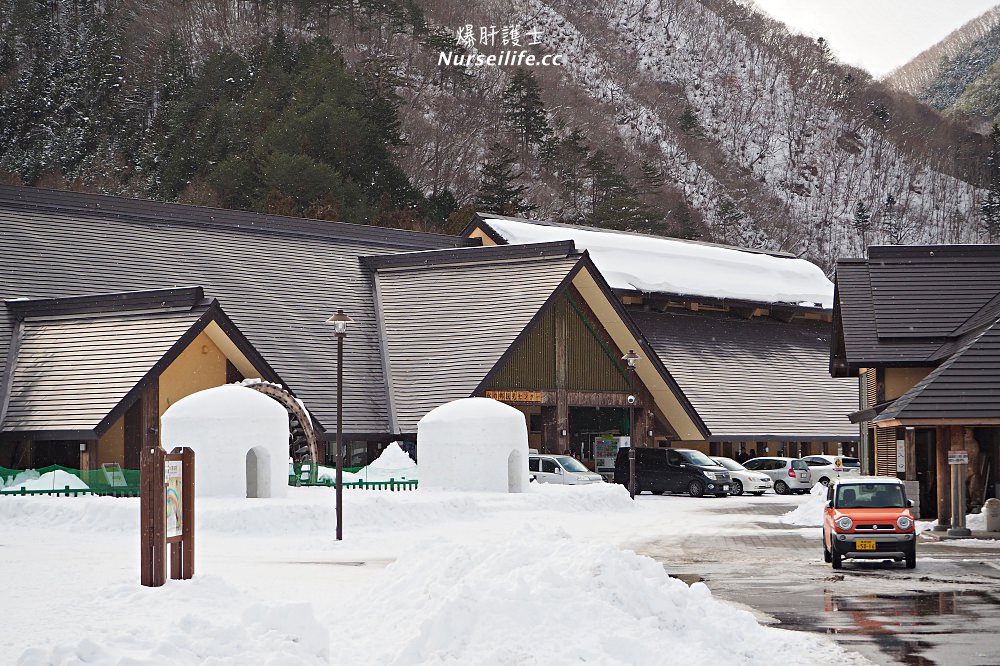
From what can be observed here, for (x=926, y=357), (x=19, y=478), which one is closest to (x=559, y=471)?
(x=926, y=357)

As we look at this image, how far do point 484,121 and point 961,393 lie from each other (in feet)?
265

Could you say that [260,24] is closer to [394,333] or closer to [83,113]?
[83,113]

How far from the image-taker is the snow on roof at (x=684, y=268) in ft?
194

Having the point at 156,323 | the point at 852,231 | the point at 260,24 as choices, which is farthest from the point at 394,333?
the point at 852,231

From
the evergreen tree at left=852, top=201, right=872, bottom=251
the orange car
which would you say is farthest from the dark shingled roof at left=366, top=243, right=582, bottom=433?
the evergreen tree at left=852, top=201, right=872, bottom=251

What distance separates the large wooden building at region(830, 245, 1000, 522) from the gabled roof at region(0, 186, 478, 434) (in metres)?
16.2

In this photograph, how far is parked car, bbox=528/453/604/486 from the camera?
42.4 meters

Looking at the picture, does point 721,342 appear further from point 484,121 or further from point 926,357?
point 484,121

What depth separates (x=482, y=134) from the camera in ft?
342

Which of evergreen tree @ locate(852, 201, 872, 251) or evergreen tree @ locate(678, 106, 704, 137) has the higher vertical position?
evergreen tree @ locate(678, 106, 704, 137)

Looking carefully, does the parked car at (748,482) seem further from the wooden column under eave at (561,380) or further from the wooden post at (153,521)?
the wooden post at (153,521)

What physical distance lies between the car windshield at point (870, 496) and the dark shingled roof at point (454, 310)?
23.3m

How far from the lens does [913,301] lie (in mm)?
36625

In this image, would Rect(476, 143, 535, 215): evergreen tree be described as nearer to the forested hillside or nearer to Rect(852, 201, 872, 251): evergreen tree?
the forested hillside
